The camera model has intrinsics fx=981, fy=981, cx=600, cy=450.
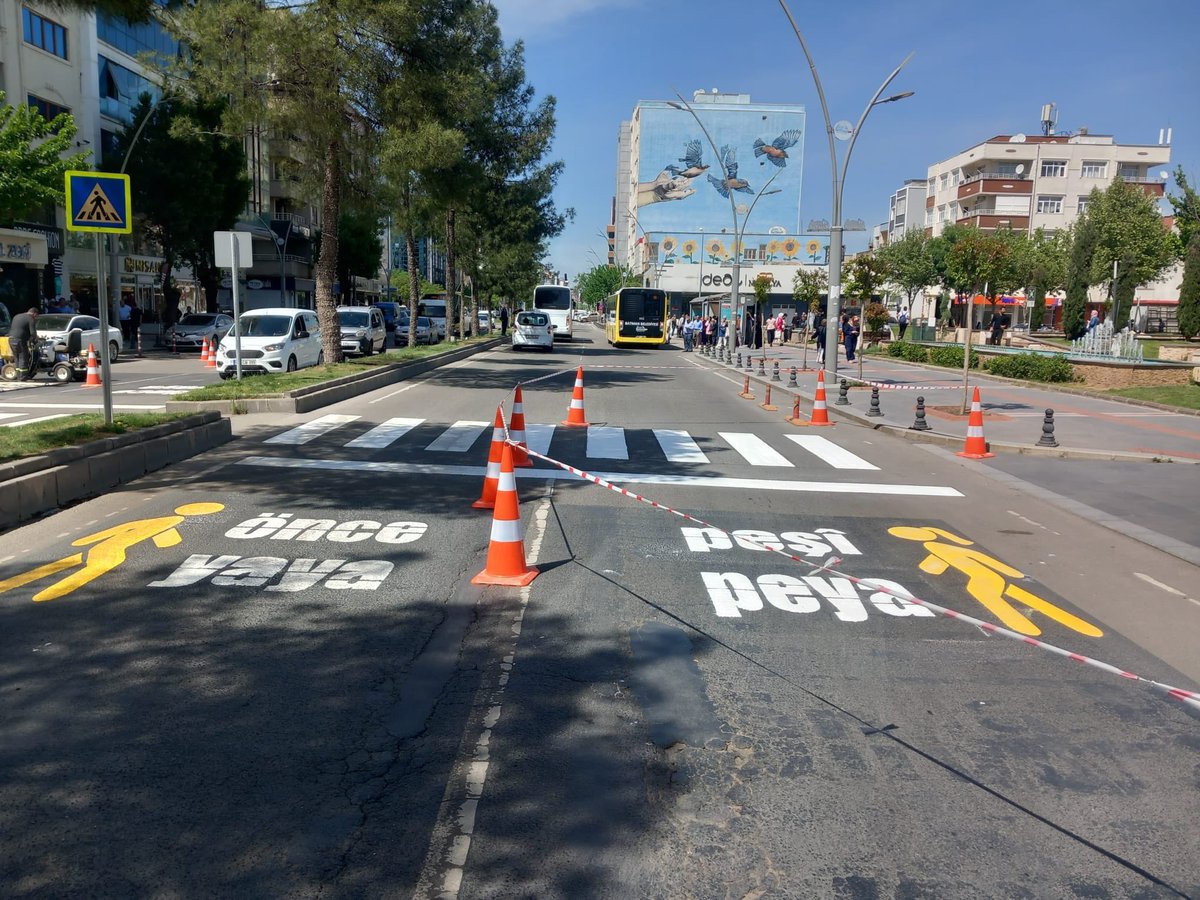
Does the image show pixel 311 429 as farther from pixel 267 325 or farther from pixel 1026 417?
pixel 1026 417

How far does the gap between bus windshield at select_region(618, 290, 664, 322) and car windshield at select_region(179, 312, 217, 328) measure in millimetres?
20573

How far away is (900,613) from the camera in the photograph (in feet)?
20.7

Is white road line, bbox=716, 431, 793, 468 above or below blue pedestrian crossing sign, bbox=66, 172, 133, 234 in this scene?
below

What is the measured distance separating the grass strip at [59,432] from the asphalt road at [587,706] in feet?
2.96

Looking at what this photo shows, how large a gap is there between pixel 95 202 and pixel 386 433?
191 inches

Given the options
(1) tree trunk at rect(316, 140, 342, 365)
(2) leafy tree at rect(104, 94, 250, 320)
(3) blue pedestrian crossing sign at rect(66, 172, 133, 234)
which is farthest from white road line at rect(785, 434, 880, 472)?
(2) leafy tree at rect(104, 94, 250, 320)

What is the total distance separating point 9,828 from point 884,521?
7.37m

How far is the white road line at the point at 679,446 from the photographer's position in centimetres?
1252

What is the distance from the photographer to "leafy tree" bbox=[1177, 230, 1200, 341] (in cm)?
3866

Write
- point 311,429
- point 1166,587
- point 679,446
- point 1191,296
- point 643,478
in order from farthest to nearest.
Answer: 1. point 1191,296
2. point 311,429
3. point 679,446
4. point 643,478
5. point 1166,587

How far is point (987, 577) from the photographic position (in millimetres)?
7250

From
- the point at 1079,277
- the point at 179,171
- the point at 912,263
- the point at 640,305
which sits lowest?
the point at 640,305

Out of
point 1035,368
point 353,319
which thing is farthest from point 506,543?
point 353,319

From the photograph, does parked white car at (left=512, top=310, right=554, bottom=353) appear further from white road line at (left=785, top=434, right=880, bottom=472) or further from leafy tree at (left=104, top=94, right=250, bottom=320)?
white road line at (left=785, top=434, right=880, bottom=472)
